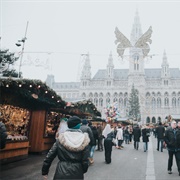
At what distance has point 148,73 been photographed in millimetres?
71625

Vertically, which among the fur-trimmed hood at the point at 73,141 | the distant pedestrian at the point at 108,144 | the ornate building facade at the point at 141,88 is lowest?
the distant pedestrian at the point at 108,144

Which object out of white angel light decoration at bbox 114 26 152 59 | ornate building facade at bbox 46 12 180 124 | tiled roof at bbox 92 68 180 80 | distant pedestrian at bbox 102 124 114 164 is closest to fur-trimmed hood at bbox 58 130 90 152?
distant pedestrian at bbox 102 124 114 164

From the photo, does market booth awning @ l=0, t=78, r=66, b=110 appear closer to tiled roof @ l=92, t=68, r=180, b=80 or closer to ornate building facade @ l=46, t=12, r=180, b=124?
ornate building facade @ l=46, t=12, r=180, b=124

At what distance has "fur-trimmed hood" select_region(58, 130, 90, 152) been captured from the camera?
2.49 metres

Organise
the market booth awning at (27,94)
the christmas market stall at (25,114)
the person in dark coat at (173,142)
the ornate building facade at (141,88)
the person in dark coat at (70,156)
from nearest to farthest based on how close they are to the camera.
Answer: the person in dark coat at (70,156) < the person in dark coat at (173,142) < the market booth awning at (27,94) < the christmas market stall at (25,114) < the ornate building facade at (141,88)

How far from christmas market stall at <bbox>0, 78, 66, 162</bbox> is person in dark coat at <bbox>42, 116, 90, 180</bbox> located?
12.4ft

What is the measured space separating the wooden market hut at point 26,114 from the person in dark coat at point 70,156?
3777mm

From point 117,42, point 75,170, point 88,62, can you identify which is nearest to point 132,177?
point 75,170

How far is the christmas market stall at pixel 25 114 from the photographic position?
642 centimetres

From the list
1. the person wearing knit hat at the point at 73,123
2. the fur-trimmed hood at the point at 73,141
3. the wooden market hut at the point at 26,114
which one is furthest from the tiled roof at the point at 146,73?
the fur-trimmed hood at the point at 73,141

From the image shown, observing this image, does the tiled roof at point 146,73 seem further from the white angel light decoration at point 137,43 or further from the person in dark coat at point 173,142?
the person in dark coat at point 173,142

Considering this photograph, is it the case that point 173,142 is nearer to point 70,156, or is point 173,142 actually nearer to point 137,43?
point 70,156

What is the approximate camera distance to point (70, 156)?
2473mm

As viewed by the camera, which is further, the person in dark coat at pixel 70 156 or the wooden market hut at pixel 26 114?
the wooden market hut at pixel 26 114
